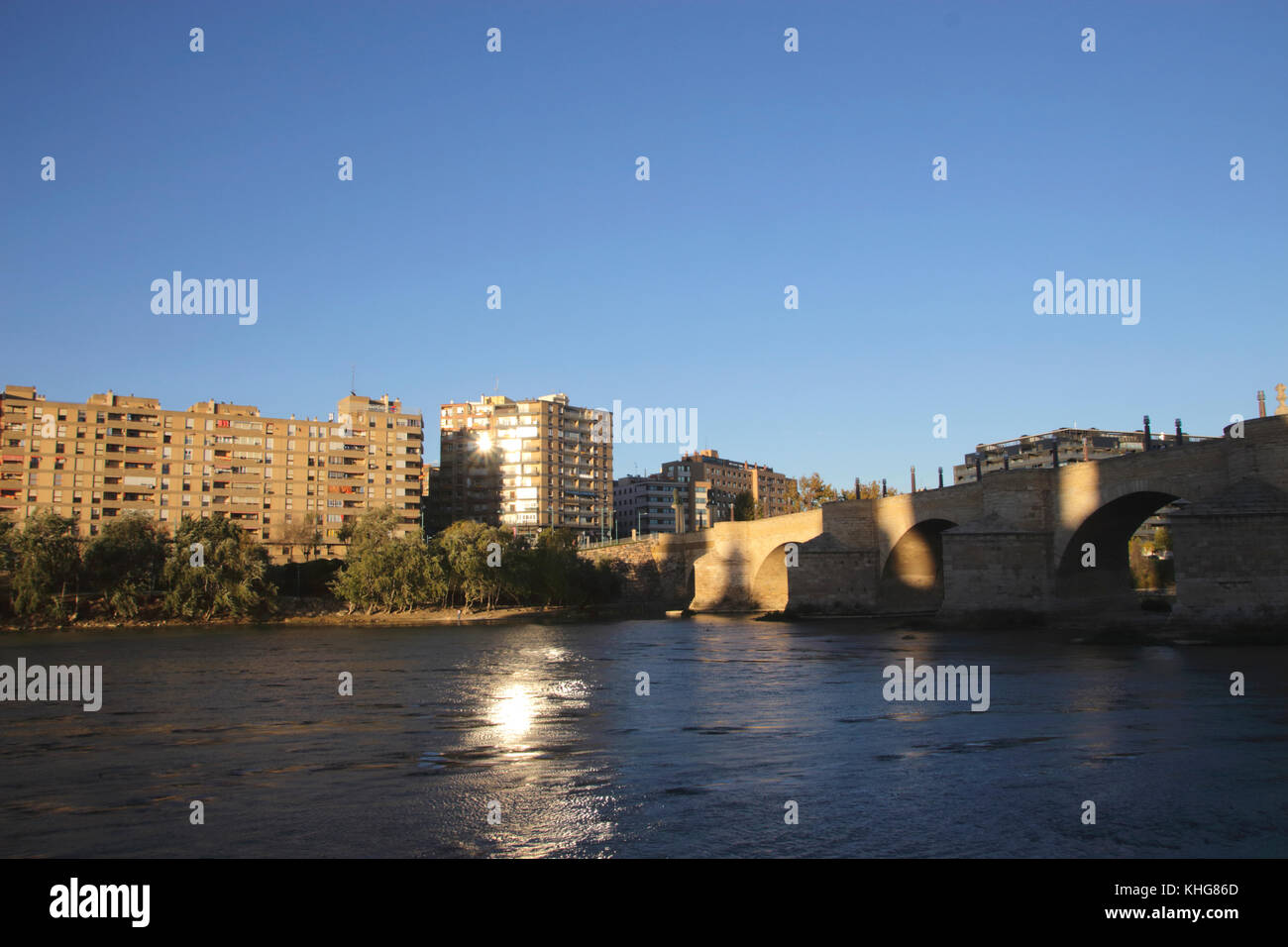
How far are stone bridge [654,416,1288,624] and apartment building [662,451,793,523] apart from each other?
3155 inches

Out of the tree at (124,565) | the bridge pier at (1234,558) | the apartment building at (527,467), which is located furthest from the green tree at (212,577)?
the apartment building at (527,467)

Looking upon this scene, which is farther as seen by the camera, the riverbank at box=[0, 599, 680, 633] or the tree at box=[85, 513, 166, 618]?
the tree at box=[85, 513, 166, 618]

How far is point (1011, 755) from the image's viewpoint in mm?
12180

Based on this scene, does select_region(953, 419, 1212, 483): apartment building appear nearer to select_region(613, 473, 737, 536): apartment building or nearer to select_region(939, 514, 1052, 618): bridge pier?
select_region(613, 473, 737, 536): apartment building

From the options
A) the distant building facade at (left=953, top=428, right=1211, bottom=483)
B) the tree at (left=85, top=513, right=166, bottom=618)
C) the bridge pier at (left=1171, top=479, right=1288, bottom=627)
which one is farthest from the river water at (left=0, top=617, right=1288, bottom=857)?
the distant building facade at (left=953, top=428, right=1211, bottom=483)

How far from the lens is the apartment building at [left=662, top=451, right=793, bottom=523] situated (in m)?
154

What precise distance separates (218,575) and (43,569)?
31.0 feet

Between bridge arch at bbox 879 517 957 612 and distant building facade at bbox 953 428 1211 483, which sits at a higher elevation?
distant building facade at bbox 953 428 1211 483

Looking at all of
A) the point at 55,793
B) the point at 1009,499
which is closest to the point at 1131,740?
the point at 55,793

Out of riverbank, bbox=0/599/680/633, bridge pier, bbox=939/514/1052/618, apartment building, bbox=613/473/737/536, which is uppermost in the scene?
apartment building, bbox=613/473/737/536
